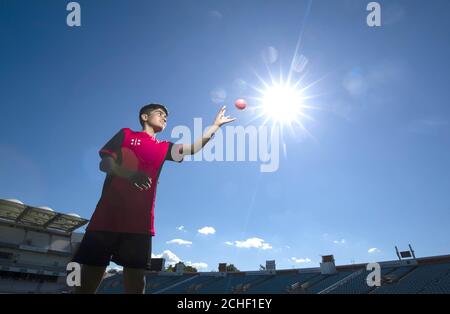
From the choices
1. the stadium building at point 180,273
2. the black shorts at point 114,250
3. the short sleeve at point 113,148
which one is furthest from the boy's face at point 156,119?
the stadium building at point 180,273

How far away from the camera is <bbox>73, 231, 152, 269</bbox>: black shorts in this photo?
297 cm

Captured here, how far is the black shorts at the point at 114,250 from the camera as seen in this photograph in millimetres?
2971

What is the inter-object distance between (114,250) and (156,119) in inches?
69.1

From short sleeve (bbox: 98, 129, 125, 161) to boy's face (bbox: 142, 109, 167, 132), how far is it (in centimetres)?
45

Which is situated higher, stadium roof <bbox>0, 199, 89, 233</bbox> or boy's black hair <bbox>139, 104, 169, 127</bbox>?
stadium roof <bbox>0, 199, 89, 233</bbox>

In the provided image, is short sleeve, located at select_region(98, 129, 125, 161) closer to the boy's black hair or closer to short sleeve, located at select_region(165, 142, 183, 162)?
the boy's black hair

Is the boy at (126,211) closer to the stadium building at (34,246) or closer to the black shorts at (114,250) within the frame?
the black shorts at (114,250)

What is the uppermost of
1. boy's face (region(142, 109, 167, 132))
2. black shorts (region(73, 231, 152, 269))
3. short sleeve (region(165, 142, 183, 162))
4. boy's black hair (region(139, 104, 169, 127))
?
boy's black hair (region(139, 104, 169, 127))

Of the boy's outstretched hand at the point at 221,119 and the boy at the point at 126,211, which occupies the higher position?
the boy's outstretched hand at the point at 221,119

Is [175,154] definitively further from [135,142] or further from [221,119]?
[221,119]

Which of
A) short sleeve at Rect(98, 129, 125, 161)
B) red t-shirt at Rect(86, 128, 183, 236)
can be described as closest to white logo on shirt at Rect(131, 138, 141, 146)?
red t-shirt at Rect(86, 128, 183, 236)
